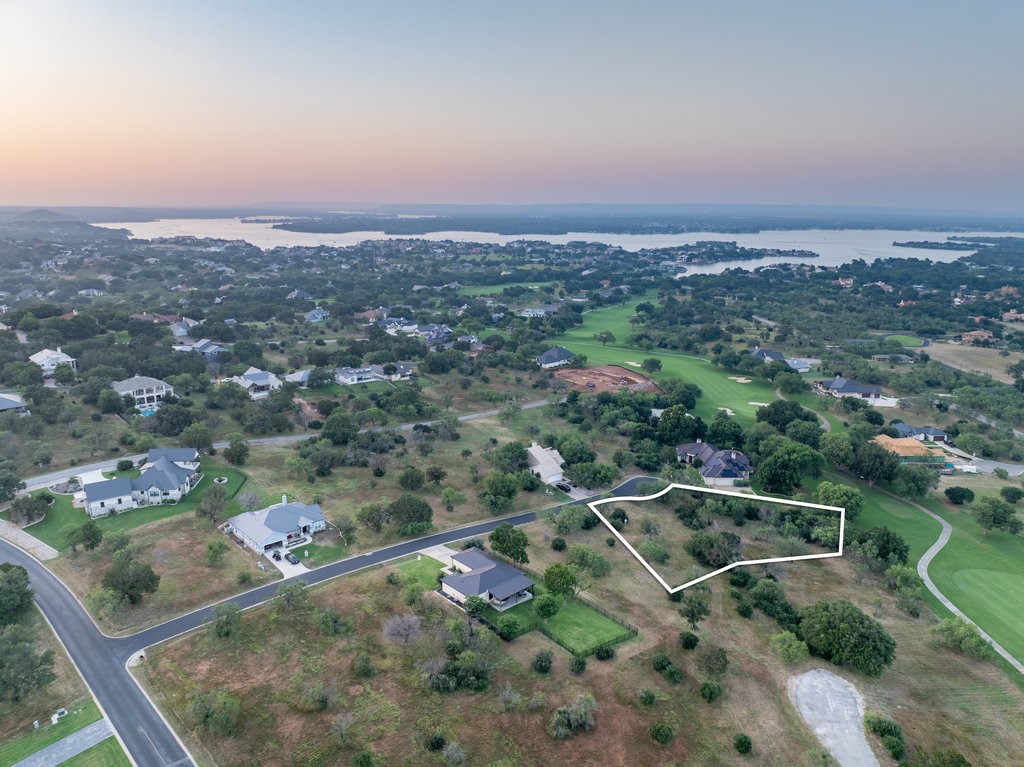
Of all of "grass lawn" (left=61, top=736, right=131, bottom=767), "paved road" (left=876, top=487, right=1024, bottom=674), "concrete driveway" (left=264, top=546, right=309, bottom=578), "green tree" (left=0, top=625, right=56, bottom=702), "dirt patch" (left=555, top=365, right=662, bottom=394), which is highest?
"green tree" (left=0, top=625, right=56, bottom=702)

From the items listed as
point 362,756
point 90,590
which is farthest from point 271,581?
point 362,756

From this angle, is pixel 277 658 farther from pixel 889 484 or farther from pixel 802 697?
Result: pixel 889 484

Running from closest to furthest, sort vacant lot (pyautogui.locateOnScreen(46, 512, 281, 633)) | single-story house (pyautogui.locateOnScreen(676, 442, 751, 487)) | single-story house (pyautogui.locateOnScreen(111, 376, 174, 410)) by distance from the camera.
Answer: vacant lot (pyautogui.locateOnScreen(46, 512, 281, 633)) → single-story house (pyautogui.locateOnScreen(676, 442, 751, 487)) → single-story house (pyautogui.locateOnScreen(111, 376, 174, 410))

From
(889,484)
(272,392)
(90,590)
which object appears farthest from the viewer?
(272,392)

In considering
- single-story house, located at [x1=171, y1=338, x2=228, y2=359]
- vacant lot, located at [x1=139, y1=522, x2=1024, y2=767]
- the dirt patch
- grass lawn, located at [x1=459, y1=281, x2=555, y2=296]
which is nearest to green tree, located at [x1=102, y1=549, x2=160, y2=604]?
vacant lot, located at [x1=139, y1=522, x2=1024, y2=767]

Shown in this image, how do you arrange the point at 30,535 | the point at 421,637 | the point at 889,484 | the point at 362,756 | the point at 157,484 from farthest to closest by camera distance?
the point at 889,484, the point at 157,484, the point at 30,535, the point at 421,637, the point at 362,756

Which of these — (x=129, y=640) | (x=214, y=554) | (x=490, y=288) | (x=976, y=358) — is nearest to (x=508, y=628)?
(x=214, y=554)

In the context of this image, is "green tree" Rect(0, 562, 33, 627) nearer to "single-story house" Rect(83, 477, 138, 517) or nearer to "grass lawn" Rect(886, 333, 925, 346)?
"single-story house" Rect(83, 477, 138, 517)
